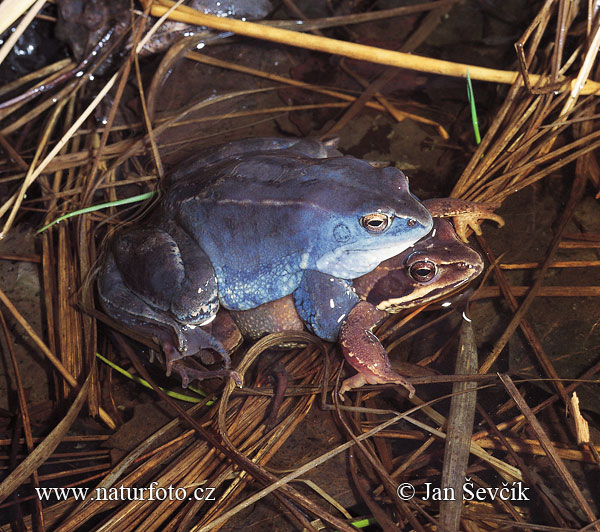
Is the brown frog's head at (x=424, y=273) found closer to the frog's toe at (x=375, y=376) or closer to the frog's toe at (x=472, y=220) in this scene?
the frog's toe at (x=472, y=220)

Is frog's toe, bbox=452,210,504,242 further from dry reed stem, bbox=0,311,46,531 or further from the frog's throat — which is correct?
dry reed stem, bbox=0,311,46,531

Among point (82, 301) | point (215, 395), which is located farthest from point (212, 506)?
point (82, 301)

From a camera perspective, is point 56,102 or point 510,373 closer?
point 510,373

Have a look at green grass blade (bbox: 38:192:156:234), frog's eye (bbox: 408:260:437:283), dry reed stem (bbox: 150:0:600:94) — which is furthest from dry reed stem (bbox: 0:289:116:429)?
dry reed stem (bbox: 150:0:600:94)

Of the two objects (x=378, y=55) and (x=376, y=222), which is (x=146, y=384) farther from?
(x=378, y=55)

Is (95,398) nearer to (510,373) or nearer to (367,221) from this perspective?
(367,221)

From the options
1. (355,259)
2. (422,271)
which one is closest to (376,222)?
A: (355,259)
